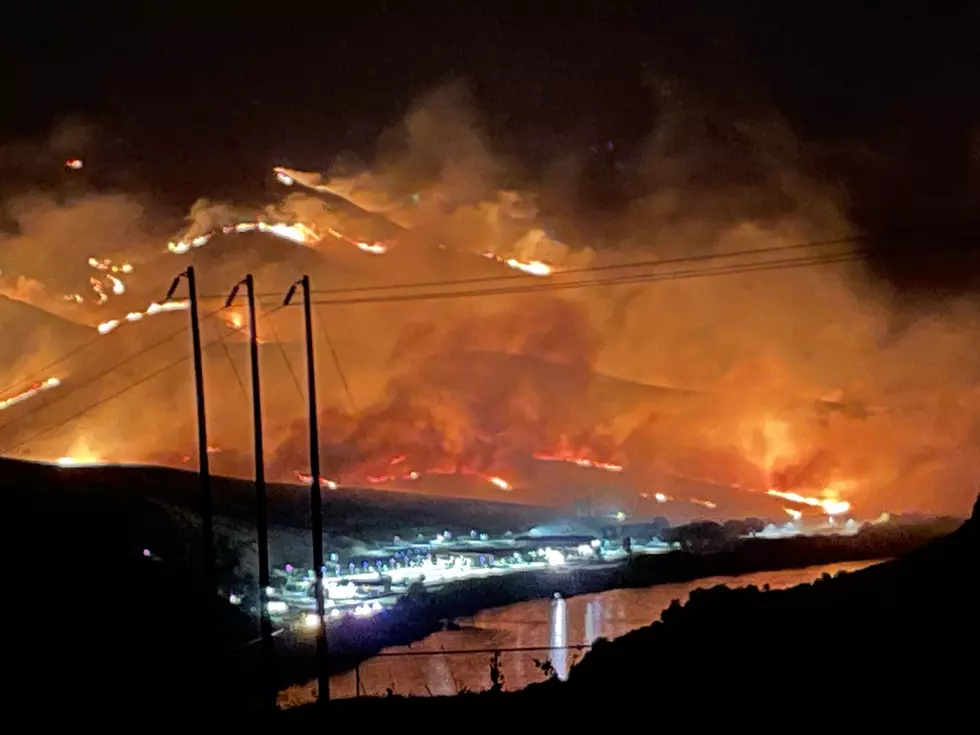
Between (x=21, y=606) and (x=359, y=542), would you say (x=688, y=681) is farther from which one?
(x=359, y=542)

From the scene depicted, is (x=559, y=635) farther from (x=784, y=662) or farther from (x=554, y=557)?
(x=554, y=557)

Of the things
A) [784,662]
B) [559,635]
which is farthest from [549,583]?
[784,662]

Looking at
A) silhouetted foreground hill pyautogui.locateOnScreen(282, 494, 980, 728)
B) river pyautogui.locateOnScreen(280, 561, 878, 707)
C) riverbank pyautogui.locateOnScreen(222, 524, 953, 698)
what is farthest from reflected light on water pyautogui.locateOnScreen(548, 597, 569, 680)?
silhouetted foreground hill pyautogui.locateOnScreen(282, 494, 980, 728)

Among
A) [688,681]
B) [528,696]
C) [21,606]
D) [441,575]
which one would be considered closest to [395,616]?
[441,575]

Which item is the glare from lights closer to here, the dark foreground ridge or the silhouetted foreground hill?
the dark foreground ridge

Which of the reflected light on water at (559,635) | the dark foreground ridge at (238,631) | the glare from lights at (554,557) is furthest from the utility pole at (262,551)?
the glare from lights at (554,557)
